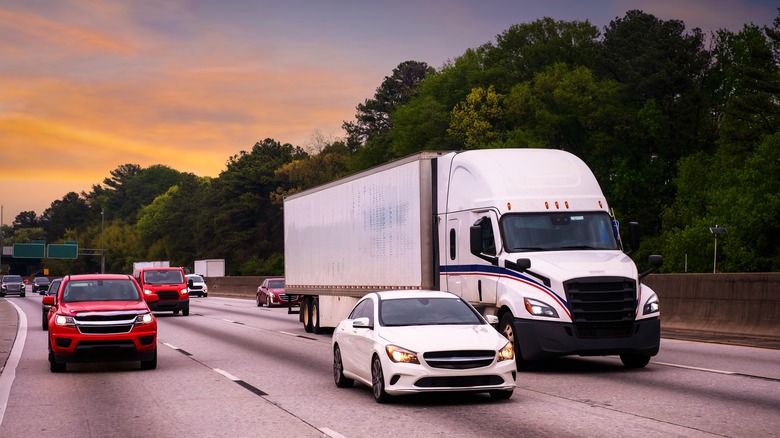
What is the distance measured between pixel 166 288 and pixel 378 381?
30830 millimetres

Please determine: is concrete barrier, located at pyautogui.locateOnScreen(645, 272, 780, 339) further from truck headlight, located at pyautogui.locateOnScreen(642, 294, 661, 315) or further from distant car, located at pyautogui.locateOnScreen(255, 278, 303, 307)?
distant car, located at pyautogui.locateOnScreen(255, 278, 303, 307)

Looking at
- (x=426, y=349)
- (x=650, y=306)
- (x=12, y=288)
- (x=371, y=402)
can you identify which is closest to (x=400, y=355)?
(x=426, y=349)

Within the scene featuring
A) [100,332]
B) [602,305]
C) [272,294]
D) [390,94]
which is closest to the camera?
[602,305]

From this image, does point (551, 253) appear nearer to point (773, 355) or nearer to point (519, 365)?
point (519, 365)

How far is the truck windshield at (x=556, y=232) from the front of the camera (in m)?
17.9

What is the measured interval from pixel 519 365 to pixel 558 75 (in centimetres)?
6909

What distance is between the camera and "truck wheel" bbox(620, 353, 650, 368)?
17578mm

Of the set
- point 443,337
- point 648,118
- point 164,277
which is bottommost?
point 443,337

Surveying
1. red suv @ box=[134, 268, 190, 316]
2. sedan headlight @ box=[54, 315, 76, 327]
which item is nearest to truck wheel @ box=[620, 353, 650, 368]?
sedan headlight @ box=[54, 315, 76, 327]

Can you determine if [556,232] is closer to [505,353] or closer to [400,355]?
[505,353]

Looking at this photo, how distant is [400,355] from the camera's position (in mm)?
12844

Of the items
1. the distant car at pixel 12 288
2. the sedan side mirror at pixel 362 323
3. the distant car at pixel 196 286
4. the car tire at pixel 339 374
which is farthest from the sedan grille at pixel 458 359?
the distant car at pixel 12 288

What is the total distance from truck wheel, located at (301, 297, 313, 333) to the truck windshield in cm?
1300

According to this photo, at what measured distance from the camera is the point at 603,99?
3300 inches
